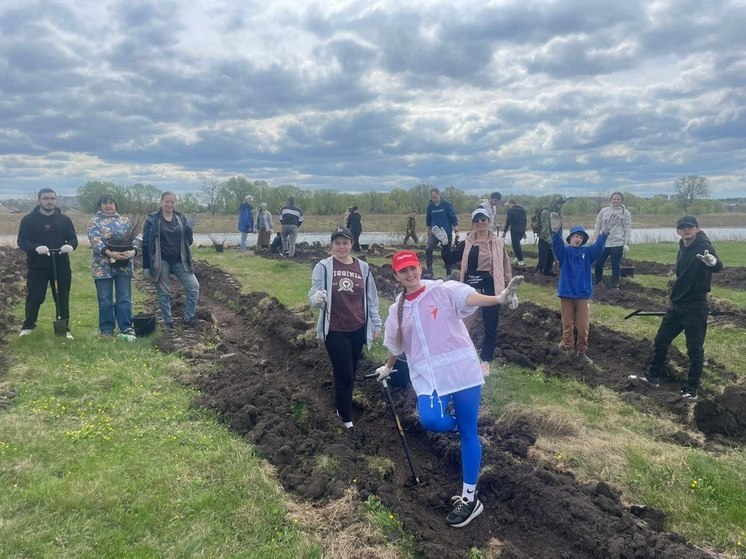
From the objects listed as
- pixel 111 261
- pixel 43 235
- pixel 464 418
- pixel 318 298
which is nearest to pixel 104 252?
pixel 111 261

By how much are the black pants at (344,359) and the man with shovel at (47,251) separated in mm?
4530

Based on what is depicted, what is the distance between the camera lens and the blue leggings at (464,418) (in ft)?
12.8

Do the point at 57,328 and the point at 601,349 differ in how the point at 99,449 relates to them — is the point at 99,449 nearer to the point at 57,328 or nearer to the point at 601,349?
the point at 57,328

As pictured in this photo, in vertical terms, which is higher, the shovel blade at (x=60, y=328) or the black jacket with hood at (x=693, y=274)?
the black jacket with hood at (x=693, y=274)

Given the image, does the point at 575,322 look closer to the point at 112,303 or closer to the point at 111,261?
the point at 111,261

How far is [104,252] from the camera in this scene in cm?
775

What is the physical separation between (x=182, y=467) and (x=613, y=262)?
421 inches

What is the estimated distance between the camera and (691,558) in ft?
11.1

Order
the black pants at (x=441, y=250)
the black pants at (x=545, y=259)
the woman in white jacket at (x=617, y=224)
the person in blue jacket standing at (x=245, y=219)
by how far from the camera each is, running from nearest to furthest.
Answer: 1. the woman in white jacket at (x=617, y=224)
2. the black pants at (x=441, y=250)
3. the black pants at (x=545, y=259)
4. the person in blue jacket standing at (x=245, y=219)

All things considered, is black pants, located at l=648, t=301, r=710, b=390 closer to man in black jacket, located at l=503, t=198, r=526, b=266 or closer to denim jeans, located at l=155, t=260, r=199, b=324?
denim jeans, located at l=155, t=260, r=199, b=324

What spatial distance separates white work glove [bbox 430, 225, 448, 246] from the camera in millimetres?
12117

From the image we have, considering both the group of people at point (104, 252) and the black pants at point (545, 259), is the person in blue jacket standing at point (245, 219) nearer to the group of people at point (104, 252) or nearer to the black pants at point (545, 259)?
the black pants at point (545, 259)

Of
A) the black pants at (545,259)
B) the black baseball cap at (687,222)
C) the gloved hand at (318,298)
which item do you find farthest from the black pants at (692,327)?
the black pants at (545,259)

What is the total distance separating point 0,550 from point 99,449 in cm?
138
